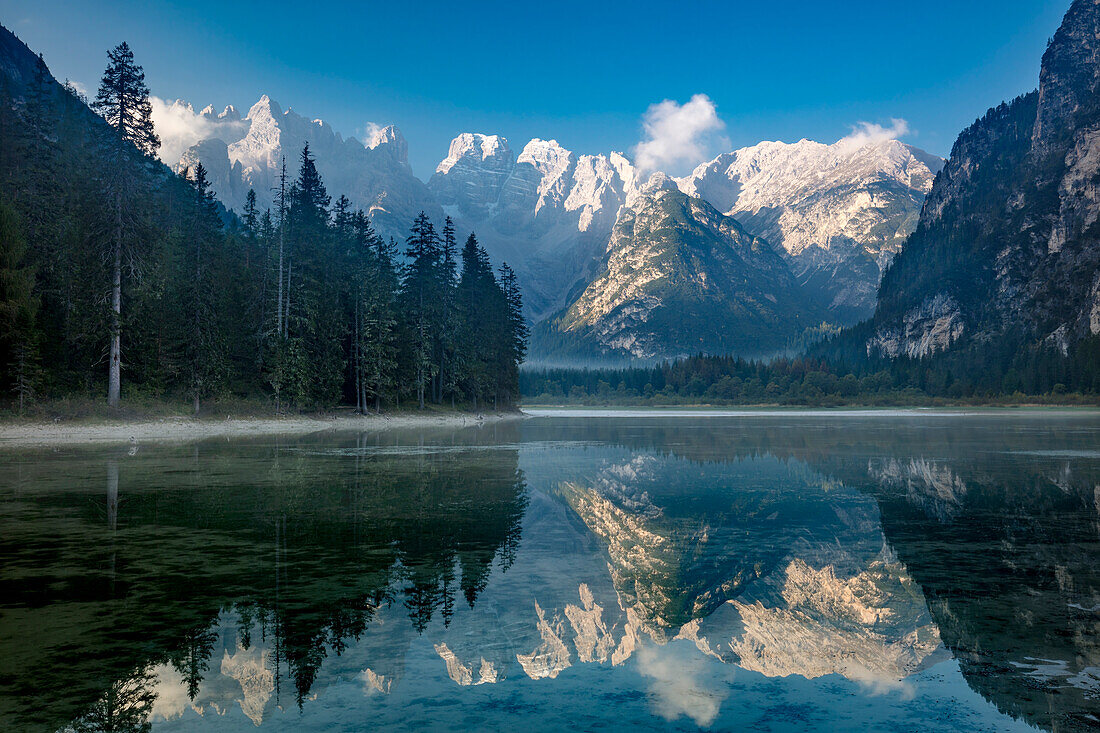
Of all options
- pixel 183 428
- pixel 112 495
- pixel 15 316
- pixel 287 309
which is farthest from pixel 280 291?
pixel 112 495

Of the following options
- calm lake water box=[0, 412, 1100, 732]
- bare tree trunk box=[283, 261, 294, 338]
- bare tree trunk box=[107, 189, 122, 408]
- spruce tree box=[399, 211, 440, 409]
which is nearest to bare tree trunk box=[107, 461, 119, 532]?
calm lake water box=[0, 412, 1100, 732]

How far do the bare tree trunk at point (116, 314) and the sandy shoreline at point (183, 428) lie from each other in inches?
108

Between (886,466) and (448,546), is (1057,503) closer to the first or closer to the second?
(886,466)

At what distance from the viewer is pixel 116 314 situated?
51.1 metres

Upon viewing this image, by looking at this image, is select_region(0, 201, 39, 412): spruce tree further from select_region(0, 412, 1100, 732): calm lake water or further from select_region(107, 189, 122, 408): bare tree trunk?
select_region(0, 412, 1100, 732): calm lake water

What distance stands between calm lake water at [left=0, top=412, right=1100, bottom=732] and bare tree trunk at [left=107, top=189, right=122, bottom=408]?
27192mm

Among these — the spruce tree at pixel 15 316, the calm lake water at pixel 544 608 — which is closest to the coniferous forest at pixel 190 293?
the spruce tree at pixel 15 316

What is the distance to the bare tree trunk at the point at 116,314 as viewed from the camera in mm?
50656

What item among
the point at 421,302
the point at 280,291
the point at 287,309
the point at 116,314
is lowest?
the point at 116,314

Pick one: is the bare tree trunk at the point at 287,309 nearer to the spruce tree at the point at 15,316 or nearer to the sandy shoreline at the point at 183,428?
the sandy shoreline at the point at 183,428

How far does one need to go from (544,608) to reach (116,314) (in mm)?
51648

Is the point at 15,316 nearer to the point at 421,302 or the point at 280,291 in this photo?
the point at 280,291

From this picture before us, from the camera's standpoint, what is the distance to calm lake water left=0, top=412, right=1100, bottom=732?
7938mm

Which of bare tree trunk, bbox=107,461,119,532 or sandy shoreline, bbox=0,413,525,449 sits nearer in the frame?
bare tree trunk, bbox=107,461,119,532
